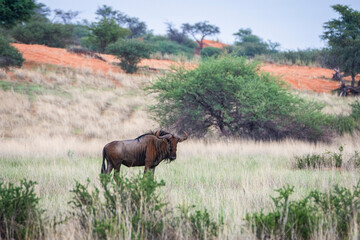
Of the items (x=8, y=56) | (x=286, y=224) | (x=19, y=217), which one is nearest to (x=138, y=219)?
(x=19, y=217)

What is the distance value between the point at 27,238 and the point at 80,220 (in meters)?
0.57

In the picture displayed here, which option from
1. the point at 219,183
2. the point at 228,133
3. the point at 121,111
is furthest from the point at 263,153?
the point at 121,111

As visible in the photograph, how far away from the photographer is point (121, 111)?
2180cm

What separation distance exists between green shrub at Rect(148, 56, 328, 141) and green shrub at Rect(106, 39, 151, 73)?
18747 mm

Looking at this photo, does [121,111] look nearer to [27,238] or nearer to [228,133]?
[228,133]

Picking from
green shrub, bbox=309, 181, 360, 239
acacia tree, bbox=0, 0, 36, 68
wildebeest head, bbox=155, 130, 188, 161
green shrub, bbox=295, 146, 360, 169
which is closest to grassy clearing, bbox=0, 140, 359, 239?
green shrub, bbox=295, 146, 360, 169

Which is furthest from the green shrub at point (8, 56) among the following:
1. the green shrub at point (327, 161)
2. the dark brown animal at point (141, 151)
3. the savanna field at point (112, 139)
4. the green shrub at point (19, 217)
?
the green shrub at point (19, 217)

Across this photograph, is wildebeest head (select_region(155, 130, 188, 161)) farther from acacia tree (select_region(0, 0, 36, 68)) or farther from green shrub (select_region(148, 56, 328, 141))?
acacia tree (select_region(0, 0, 36, 68))

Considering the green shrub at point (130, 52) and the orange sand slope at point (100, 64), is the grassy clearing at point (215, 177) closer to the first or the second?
the orange sand slope at point (100, 64)

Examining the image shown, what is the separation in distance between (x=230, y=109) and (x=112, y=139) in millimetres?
4911

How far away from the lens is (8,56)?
92.7ft

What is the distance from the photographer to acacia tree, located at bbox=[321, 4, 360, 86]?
33156 millimetres

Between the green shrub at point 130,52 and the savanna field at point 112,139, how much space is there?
1198mm

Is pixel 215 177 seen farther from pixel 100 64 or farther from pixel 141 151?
pixel 100 64
